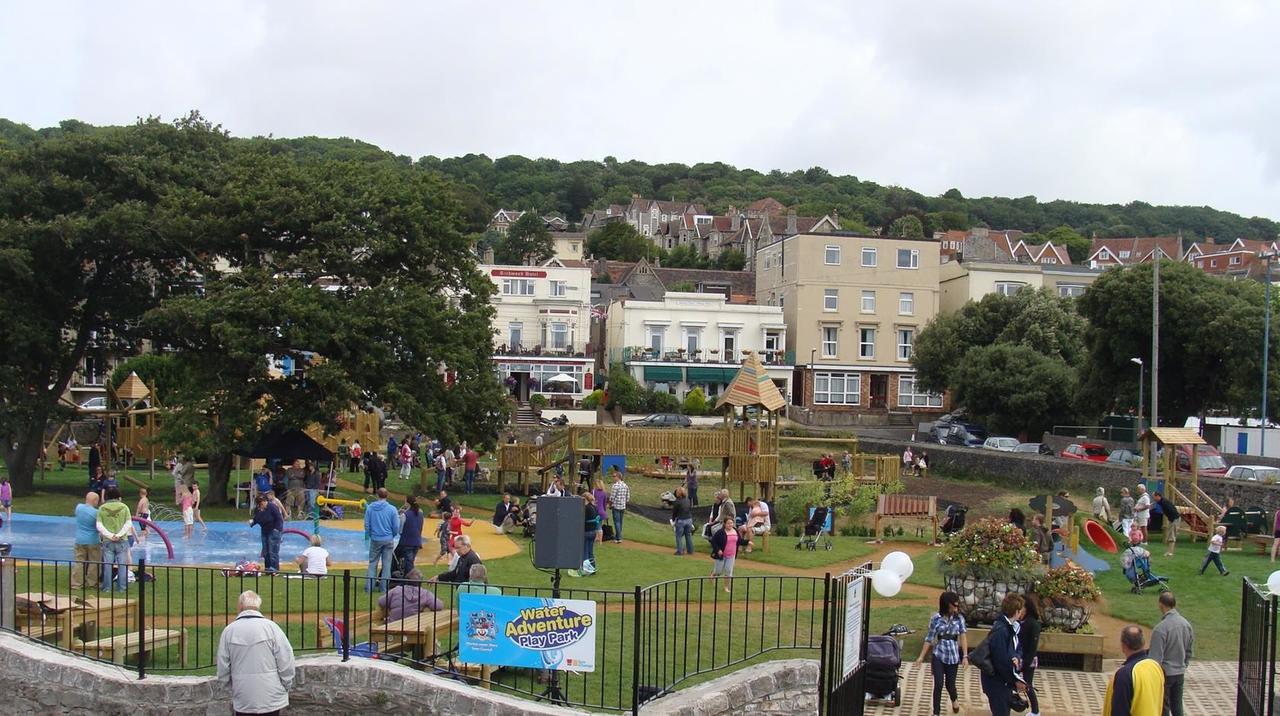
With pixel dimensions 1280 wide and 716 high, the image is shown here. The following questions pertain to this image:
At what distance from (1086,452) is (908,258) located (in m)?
27.0

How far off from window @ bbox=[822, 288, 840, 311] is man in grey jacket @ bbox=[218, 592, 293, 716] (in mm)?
63837

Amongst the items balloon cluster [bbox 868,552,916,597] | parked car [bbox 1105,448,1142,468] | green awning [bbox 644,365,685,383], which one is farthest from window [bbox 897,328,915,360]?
balloon cluster [bbox 868,552,916,597]

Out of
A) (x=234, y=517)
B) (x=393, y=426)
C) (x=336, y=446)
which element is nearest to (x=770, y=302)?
(x=393, y=426)

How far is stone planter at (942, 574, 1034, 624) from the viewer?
15.7 meters

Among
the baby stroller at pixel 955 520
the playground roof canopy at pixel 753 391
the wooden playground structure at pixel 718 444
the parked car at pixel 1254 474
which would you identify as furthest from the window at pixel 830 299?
the baby stroller at pixel 955 520

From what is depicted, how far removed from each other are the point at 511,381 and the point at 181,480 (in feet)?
136

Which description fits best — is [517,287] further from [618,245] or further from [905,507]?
[618,245]

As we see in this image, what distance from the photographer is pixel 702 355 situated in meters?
71.1

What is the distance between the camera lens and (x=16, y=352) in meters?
28.9

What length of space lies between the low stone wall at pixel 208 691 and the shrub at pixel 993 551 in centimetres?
716

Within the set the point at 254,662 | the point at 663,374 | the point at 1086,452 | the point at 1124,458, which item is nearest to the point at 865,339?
the point at 663,374

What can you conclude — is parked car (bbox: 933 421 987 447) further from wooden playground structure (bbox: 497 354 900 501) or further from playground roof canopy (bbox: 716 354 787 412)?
playground roof canopy (bbox: 716 354 787 412)

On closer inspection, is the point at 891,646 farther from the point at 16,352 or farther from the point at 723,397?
the point at 16,352

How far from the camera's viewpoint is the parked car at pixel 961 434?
58.0 metres
